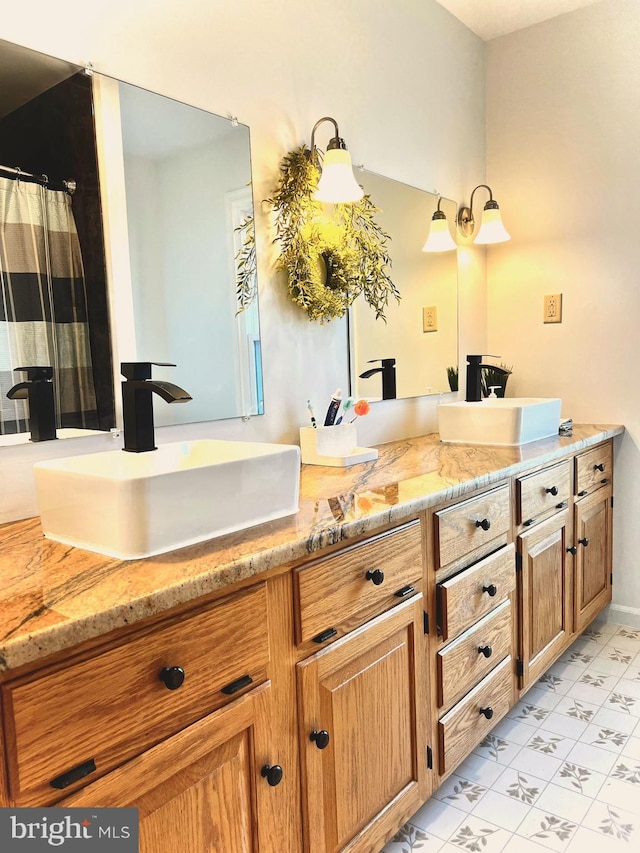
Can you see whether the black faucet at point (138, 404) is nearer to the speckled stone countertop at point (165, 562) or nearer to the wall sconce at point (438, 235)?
the speckled stone countertop at point (165, 562)

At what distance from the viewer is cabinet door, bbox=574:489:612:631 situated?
2.27 metres

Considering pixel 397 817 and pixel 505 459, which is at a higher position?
pixel 505 459

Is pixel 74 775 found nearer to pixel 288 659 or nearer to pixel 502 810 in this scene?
pixel 288 659

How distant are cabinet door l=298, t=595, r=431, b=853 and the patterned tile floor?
0.20 meters

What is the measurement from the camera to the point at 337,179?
1.72 meters

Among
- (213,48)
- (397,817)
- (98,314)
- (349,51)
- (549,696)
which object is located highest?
(349,51)

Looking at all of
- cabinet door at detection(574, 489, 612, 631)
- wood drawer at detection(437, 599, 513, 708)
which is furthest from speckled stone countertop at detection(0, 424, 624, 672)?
cabinet door at detection(574, 489, 612, 631)

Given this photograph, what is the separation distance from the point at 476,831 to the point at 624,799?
1.33 ft

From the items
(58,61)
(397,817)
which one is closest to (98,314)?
(58,61)

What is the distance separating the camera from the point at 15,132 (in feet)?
3.95

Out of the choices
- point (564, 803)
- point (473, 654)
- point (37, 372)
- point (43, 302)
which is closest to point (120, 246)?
point (43, 302)

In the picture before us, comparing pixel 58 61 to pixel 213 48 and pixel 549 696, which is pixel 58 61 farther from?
pixel 549 696

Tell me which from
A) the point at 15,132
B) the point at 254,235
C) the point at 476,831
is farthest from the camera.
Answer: the point at 254,235

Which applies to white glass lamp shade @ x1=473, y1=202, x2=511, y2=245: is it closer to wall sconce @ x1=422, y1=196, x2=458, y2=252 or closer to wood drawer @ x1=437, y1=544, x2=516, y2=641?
wall sconce @ x1=422, y1=196, x2=458, y2=252
